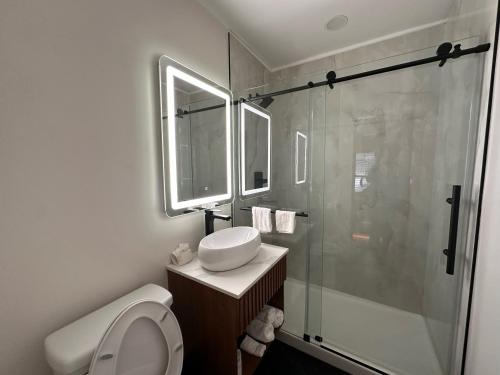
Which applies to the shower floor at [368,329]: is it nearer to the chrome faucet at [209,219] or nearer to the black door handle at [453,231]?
the black door handle at [453,231]

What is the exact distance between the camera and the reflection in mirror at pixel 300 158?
190 centimetres

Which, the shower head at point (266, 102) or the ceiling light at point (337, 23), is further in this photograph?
the shower head at point (266, 102)

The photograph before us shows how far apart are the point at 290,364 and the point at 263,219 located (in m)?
1.07

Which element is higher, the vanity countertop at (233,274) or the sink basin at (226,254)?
the sink basin at (226,254)

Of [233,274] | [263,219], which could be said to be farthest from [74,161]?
[263,219]

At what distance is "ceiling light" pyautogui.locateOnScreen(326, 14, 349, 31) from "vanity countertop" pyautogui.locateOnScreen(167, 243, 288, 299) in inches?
72.6

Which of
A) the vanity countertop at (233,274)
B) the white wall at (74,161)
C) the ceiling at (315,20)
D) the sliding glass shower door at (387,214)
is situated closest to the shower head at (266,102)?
the sliding glass shower door at (387,214)

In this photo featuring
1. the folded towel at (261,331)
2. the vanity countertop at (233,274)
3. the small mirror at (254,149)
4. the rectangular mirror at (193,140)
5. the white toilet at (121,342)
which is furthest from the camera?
the small mirror at (254,149)

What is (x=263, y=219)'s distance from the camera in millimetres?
1709

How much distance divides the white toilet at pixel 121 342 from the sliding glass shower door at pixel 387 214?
48.6 inches

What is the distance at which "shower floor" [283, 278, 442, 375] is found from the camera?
1436mm

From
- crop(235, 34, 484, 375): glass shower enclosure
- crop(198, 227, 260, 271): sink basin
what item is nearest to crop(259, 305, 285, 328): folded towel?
crop(235, 34, 484, 375): glass shower enclosure

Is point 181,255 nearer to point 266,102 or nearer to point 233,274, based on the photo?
point 233,274

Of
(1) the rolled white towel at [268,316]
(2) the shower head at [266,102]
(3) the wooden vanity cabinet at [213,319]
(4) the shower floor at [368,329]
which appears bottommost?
(4) the shower floor at [368,329]
